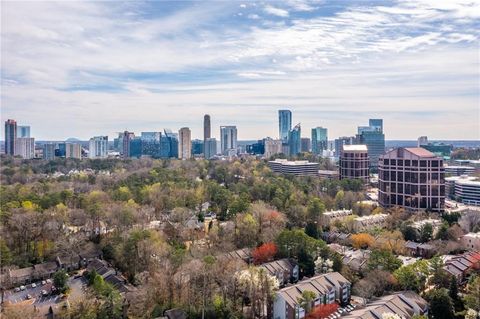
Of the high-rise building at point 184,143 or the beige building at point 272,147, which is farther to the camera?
the beige building at point 272,147

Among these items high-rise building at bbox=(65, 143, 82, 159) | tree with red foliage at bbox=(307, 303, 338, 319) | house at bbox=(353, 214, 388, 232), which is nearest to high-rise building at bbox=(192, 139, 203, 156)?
high-rise building at bbox=(65, 143, 82, 159)

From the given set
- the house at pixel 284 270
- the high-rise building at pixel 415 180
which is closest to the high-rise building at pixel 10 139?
the high-rise building at pixel 415 180

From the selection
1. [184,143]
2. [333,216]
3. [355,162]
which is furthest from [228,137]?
[333,216]

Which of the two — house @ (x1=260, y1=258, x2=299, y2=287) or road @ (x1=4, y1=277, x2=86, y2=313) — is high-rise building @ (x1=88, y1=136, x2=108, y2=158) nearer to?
road @ (x1=4, y1=277, x2=86, y2=313)

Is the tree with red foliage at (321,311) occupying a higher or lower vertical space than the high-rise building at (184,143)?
lower

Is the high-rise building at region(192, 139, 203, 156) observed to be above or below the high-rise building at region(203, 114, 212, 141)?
below

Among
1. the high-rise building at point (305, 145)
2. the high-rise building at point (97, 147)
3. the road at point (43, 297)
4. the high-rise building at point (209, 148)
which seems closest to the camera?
the road at point (43, 297)

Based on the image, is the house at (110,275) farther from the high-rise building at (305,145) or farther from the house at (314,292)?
the high-rise building at (305,145)
